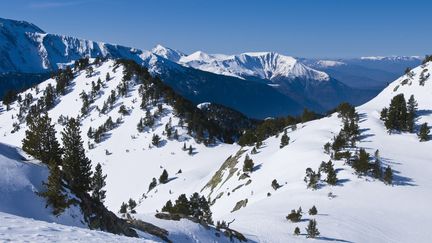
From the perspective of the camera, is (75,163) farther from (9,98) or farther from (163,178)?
(9,98)

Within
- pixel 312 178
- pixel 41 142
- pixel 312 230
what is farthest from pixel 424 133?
pixel 41 142

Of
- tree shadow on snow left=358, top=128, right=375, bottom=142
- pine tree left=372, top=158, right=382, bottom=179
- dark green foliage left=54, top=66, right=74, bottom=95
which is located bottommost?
pine tree left=372, top=158, right=382, bottom=179

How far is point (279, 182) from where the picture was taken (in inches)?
2263

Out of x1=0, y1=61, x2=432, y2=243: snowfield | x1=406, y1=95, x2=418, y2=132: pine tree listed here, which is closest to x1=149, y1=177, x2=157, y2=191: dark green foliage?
x1=0, y1=61, x2=432, y2=243: snowfield

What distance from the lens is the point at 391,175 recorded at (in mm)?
50969

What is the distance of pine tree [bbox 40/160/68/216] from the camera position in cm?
2242

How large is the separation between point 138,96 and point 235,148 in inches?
1578

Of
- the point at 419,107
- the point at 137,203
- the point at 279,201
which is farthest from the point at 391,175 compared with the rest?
the point at 137,203

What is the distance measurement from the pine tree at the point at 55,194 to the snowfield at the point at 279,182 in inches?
31.6

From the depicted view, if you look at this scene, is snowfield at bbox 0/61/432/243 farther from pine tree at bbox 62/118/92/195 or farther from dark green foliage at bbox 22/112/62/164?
pine tree at bbox 62/118/92/195

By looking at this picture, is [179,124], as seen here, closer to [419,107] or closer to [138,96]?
[138,96]

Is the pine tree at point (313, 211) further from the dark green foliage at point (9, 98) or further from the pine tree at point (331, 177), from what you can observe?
the dark green foliage at point (9, 98)

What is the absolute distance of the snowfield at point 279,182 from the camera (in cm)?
3691

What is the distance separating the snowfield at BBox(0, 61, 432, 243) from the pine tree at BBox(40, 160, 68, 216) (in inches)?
31.6
